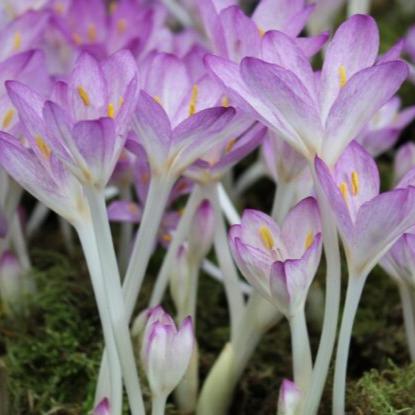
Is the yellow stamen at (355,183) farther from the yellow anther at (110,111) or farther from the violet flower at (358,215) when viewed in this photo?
the yellow anther at (110,111)

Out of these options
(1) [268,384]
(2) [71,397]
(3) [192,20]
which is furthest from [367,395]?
(3) [192,20]

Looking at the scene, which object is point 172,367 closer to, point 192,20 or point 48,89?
point 48,89

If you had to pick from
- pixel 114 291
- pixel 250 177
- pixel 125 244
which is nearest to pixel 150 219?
pixel 114 291

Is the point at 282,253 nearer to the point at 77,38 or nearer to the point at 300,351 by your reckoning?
the point at 300,351

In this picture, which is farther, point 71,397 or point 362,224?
point 71,397

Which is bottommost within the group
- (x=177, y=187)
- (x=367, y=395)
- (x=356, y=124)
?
(x=367, y=395)

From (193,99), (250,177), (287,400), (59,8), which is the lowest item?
(287,400)

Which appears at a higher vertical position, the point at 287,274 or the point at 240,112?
the point at 240,112

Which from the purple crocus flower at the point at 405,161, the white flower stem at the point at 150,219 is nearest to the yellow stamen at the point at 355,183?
the white flower stem at the point at 150,219
